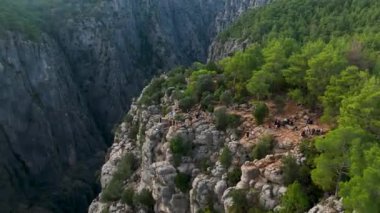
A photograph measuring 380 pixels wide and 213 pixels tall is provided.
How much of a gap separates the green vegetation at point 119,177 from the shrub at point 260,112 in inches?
726

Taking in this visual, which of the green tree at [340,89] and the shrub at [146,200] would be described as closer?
the green tree at [340,89]

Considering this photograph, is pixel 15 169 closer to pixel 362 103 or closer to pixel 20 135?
pixel 20 135

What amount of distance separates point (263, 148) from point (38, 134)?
84.7m

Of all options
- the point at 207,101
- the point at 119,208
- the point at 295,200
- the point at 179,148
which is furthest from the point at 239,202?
the point at 119,208

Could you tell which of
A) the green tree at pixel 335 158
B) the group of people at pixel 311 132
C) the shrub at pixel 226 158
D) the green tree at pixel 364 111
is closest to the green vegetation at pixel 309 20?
the group of people at pixel 311 132

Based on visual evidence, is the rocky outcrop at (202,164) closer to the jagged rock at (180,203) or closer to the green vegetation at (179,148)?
the jagged rock at (180,203)

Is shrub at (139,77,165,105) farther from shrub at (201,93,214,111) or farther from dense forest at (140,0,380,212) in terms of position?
shrub at (201,93,214,111)

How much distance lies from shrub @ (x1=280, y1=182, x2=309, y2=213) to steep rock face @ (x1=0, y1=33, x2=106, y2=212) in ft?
255

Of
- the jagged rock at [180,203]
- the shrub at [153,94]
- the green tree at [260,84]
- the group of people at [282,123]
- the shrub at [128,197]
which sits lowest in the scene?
the shrub at [128,197]

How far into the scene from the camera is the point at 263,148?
162ft

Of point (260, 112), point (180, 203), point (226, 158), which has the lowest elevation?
point (180, 203)

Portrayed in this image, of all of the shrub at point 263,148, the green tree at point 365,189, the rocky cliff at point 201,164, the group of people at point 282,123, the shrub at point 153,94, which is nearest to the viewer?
the green tree at point 365,189

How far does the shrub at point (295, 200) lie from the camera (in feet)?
136

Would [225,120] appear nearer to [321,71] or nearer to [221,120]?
[221,120]
